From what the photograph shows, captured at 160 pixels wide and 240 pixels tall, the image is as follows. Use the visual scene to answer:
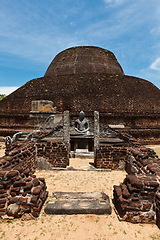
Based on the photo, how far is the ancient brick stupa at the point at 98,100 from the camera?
1320 cm

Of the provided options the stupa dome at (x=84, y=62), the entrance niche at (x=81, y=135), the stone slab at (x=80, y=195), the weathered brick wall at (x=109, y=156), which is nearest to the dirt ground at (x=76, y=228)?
the stone slab at (x=80, y=195)

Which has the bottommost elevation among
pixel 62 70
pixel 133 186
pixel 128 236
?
pixel 128 236

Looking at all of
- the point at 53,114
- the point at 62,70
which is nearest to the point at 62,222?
the point at 53,114

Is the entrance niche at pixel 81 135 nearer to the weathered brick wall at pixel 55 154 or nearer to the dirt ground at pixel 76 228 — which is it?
the weathered brick wall at pixel 55 154

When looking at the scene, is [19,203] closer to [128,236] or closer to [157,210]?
[128,236]

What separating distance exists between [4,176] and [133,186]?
118 inches

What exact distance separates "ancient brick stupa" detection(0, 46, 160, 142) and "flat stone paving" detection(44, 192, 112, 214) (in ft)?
30.7

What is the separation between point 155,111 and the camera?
13.9 m

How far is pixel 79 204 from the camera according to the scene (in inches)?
138

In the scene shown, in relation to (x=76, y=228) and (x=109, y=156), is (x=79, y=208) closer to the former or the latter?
(x=76, y=228)

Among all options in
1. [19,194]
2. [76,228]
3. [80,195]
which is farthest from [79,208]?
[19,194]

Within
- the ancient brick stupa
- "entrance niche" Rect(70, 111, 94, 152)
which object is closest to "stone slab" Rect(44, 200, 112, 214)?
"entrance niche" Rect(70, 111, 94, 152)

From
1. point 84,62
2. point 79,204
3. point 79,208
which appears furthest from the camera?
point 84,62

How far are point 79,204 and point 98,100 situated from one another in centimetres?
1068
